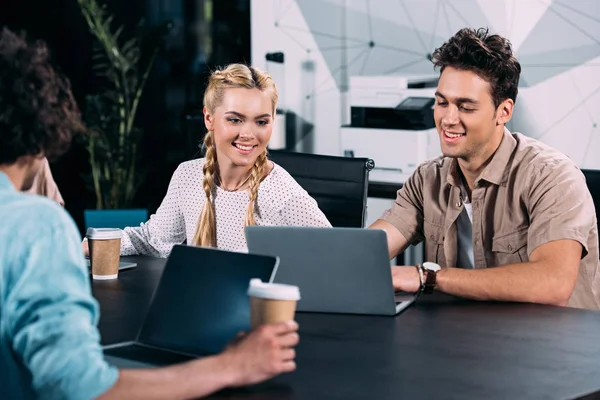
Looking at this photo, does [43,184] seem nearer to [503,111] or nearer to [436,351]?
[436,351]

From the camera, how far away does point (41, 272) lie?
4.13 ft

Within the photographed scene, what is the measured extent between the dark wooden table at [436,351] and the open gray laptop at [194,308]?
0.09 m

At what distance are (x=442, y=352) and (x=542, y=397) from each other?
10.5 inches

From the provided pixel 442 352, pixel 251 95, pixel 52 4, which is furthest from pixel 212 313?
pixel 52 4

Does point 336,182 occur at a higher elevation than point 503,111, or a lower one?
lower

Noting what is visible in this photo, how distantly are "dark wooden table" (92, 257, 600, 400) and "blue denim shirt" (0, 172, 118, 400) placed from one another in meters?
0.32

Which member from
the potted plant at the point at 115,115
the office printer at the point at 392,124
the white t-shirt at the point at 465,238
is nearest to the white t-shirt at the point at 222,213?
the white t-shirt at the point at 465,238

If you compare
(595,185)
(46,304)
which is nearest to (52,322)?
(46,304)

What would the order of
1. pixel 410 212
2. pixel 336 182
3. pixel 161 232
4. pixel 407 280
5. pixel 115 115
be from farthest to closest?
1. pixel 115 115
2. pixel 336 182
3. pixel 161 232
4. pixel 410 212
5. pixel 407 280

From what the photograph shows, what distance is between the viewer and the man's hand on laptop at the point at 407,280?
2.17 meters

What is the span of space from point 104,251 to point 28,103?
1.05 meters

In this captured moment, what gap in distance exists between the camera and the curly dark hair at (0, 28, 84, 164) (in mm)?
1308

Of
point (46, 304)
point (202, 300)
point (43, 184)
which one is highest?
point (43, 184)

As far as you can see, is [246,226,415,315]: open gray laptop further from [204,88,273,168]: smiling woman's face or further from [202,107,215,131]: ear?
[202,107,215,131]: ear
